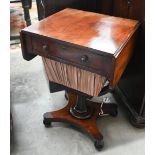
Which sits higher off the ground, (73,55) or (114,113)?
(73,55)

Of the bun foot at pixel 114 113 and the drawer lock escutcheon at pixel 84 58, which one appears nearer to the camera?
the drawer lock escutcheon at pixel 84 58

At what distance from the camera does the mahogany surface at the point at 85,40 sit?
0.99 meters

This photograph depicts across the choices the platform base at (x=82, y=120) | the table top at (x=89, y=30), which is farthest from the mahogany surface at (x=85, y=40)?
the platform base at (x=82, y=120)

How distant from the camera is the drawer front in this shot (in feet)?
3.27

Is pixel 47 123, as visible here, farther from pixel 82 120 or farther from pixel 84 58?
pixel 84 58

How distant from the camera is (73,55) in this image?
3.45 ft

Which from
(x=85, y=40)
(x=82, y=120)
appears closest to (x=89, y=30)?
(x=85, y=40)

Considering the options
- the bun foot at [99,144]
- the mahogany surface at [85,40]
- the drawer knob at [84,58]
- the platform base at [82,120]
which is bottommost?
the bun foot at [99,144]

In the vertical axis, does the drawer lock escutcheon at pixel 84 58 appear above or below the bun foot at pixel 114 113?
above

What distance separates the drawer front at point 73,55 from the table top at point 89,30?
0.11 ft

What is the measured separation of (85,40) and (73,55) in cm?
9

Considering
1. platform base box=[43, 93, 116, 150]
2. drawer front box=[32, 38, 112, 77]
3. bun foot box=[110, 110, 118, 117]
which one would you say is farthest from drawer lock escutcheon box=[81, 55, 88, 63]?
bun foot box=[110, 110, 118, 117]

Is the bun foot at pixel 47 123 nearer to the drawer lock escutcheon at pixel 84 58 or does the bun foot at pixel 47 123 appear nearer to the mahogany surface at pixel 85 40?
the mahogany surface at pixel 85 40
